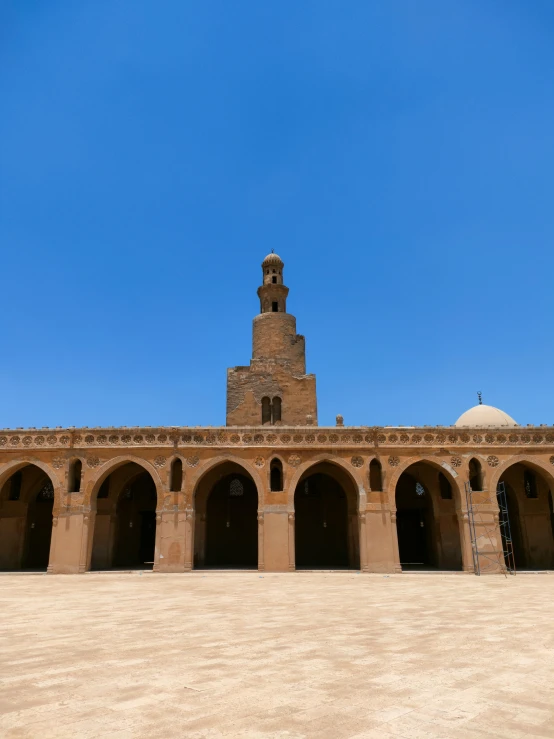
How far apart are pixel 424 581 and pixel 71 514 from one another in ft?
51.1

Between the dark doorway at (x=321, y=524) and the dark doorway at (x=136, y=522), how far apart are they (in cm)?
824

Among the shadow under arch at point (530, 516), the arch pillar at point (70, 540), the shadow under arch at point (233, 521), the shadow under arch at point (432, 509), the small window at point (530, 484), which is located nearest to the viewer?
the arch pillar at point (70, 540)

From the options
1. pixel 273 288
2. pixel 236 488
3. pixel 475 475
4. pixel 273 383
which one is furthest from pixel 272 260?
pixel 475 475

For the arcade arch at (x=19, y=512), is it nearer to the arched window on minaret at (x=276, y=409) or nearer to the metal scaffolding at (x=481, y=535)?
the arched window on minaret at (x=276, y=409)

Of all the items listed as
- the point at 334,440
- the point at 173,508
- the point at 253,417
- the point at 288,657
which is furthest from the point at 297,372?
the point at 288,657

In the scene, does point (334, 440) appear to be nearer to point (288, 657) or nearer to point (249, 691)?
point (288, 657)

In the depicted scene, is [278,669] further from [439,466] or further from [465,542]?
[465,542]

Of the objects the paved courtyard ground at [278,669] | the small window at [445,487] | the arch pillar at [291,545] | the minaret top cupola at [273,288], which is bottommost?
the paved courtyard ground at [278,669]

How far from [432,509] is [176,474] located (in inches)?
513

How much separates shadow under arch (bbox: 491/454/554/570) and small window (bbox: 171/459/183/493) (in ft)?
52.4

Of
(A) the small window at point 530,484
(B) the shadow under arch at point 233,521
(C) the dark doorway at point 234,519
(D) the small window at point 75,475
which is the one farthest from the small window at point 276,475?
(A) the small window at point 530,484

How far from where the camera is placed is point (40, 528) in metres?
29.4

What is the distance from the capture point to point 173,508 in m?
24.0

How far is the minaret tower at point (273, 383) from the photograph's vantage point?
31.6 meters
